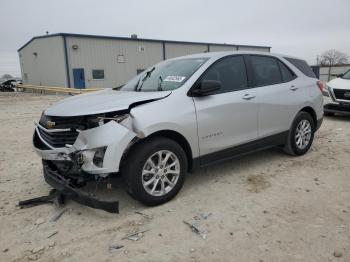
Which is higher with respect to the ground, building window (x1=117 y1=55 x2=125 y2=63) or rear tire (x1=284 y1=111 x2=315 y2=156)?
building window (x1=117 y1=55 x2=125 y2=63)

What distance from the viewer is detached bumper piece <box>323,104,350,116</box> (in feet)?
29.1

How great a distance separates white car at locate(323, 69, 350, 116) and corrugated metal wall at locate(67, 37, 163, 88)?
2004cm

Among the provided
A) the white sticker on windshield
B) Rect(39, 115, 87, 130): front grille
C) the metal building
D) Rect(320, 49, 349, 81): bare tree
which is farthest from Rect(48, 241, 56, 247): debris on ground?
Rect(320, 49, 349, 81): bare tree

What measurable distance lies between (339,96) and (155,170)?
25.0ft

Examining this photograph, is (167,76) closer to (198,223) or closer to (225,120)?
(225,120)

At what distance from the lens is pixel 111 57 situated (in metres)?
26.8

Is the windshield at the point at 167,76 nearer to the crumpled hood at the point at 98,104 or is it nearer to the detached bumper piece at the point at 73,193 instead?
the crumpled hood at the point at 98,104

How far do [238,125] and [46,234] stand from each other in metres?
2.75

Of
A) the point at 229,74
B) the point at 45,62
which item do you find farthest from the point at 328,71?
the point at 229,74

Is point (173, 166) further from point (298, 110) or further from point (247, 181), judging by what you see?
point (298, 110)

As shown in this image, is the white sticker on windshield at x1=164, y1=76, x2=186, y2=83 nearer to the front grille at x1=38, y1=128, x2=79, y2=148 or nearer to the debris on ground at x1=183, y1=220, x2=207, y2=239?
the front grille at x1=38, y1=128, x2=79, y2=148

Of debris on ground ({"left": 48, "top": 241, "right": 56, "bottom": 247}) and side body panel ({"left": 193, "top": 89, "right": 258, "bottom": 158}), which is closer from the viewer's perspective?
debris on ground ({"left": 48, "top": 241, "right": 56, "bottom": 247})

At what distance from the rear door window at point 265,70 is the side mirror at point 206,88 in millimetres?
1098

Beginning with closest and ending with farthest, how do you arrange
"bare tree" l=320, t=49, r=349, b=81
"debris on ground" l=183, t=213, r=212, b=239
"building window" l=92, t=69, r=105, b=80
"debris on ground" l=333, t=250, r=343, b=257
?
"debris on ground" l=333, t=250, r=343, b=257 → "debris on ground" l=183, t=213, r=212, b=239 → "building window" l=92, t=69, r=105, b=80 → "bare tree" l=320, t=49, r=349, b=81
